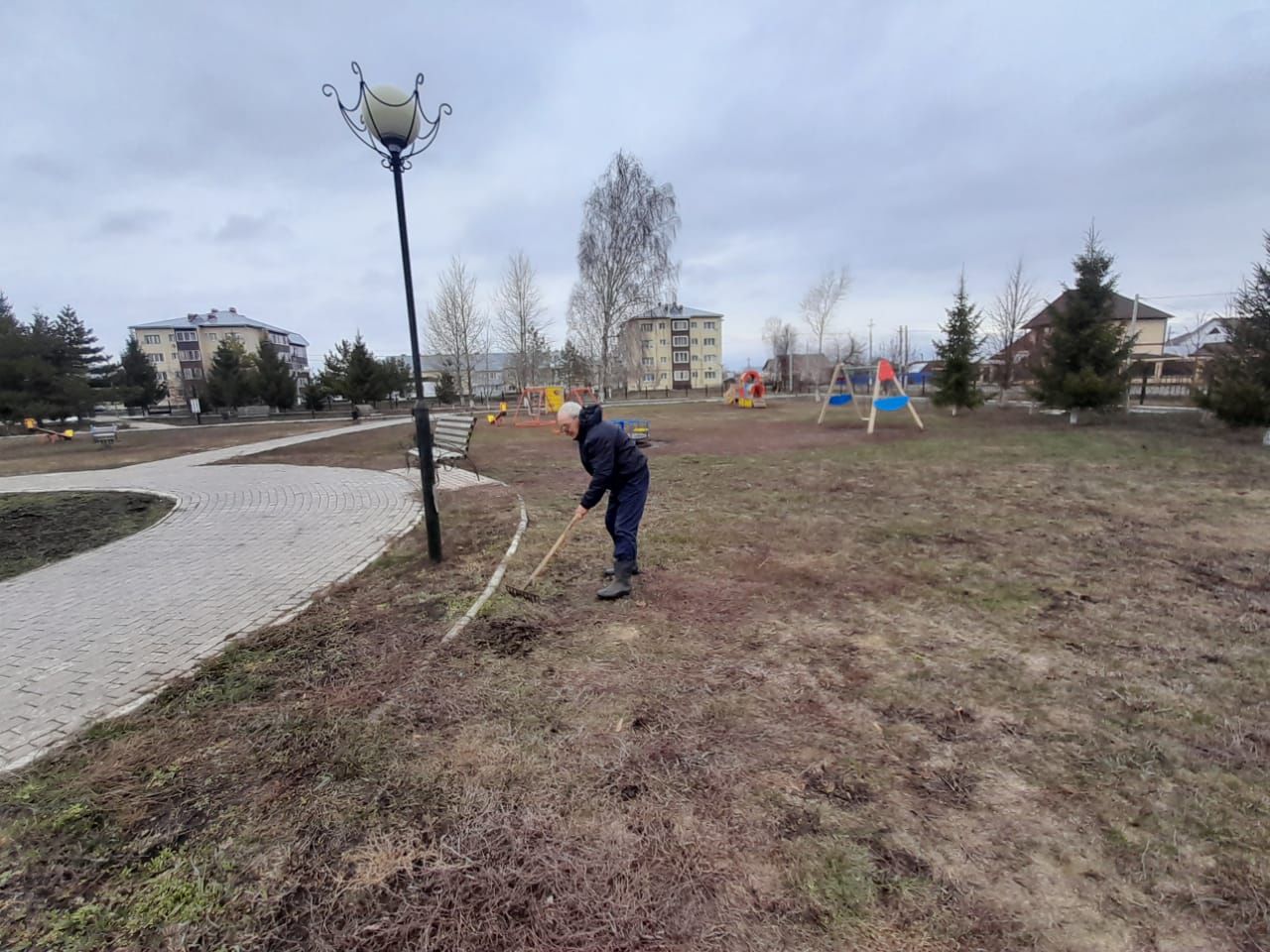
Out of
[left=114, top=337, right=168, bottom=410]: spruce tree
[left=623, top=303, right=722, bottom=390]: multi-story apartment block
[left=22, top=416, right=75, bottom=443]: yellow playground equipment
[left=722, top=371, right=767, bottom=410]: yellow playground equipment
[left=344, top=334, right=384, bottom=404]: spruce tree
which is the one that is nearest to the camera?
[left=22, top=416, right=75, bottom=443]: yellow playground equipment

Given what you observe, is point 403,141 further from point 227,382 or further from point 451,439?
point 227,382

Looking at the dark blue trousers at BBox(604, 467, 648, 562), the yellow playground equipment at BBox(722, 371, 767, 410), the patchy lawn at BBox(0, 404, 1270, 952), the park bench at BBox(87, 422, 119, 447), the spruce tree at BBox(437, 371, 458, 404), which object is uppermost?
the spruce tree at BBox(437, 371, 458, 404)

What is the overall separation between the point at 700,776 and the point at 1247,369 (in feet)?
60.7

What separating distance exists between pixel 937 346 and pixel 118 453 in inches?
1076

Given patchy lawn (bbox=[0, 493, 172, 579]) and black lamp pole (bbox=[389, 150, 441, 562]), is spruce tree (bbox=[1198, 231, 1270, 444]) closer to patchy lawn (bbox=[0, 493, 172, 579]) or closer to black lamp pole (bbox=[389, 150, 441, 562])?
black lamp pole (bbox=[389, 150, 441, 562])

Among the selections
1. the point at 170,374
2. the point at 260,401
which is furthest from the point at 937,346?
the point at 170,374

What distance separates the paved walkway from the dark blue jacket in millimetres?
2444

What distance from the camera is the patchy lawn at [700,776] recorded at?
5.50 feet

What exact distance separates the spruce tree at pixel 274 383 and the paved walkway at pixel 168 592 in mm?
33707

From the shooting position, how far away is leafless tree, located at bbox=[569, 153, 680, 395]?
101 feet

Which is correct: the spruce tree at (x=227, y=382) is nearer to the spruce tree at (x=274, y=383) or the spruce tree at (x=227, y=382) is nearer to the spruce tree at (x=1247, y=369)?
the spruce tree at (x=274, y=383)

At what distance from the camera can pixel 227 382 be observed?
37438 mm

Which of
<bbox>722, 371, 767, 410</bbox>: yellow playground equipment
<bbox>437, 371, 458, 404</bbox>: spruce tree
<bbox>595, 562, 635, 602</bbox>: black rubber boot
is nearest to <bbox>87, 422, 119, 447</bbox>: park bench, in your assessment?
<bbox>595, 562, 635, 602</bbox>: black rubber boot

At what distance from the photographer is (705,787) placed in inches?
86.0
